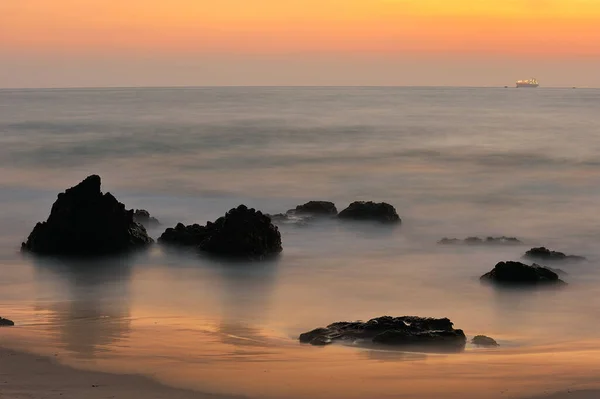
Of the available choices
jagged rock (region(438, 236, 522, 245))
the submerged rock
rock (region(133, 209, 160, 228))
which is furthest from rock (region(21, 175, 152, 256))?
jagged rock (region(438, 236, 522, 245))

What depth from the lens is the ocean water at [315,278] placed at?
824cm

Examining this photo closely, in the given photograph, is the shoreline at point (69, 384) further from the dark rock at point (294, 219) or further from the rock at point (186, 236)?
the dark rock at point (294, 219)

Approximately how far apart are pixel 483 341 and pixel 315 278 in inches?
198

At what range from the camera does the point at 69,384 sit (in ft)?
24.5

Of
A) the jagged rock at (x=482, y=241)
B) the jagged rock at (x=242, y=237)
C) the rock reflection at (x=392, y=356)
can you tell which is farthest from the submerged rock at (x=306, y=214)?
the rock reflection at (x=392, y=356)

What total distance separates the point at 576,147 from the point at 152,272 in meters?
30.0

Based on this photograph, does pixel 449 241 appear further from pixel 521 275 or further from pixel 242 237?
pixel 242 237

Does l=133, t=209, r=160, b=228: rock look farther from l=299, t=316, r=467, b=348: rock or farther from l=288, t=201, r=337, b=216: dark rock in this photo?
l=299, t=316, r=467, b=348: rock

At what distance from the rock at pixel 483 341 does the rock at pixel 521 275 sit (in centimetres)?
382

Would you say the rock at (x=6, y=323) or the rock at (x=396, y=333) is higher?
the rock at (x=6, y=323)

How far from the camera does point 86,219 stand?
52.1 feet

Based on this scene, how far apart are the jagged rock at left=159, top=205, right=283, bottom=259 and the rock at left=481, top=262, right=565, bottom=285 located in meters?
3.92

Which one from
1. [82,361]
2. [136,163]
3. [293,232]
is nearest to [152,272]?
[293,232]

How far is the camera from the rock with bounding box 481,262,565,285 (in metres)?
13.8
